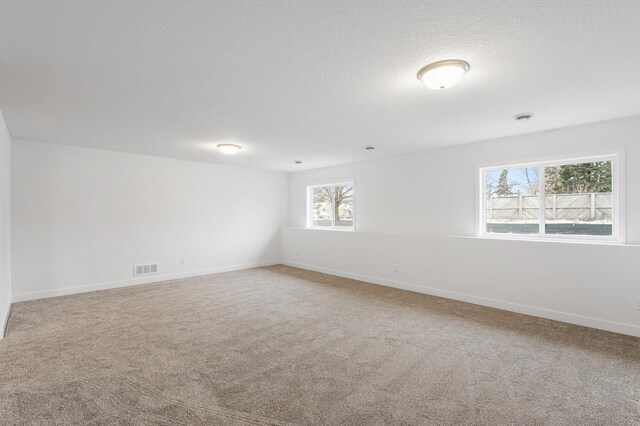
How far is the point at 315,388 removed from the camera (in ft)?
7.15

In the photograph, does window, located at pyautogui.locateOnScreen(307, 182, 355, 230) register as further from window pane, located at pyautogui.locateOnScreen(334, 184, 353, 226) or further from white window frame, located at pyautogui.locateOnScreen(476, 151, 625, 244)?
white window frame, located at pyautogui.locateOnScreen(476, 151, 625, 244)

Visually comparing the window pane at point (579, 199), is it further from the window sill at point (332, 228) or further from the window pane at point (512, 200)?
the window sill at point (332, 228)

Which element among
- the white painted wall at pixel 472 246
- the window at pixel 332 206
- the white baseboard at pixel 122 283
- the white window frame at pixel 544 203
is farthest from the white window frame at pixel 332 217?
the white window frame at pixel 544 203

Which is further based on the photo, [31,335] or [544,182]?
[544,182]

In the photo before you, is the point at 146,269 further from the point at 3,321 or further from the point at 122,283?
the point at 3,321

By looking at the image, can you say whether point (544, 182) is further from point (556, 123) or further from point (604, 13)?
point (604, 13)

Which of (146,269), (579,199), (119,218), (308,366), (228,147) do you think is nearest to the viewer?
(308,366)

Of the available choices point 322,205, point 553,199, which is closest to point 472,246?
point 553,199

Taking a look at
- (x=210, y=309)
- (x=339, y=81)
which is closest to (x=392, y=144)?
(x=339, y=81)

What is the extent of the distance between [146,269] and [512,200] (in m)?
6.13

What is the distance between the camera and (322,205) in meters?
7.21

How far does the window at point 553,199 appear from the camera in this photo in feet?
11.9

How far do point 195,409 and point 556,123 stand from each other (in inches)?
182

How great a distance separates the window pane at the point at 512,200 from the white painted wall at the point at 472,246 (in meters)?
0.23
